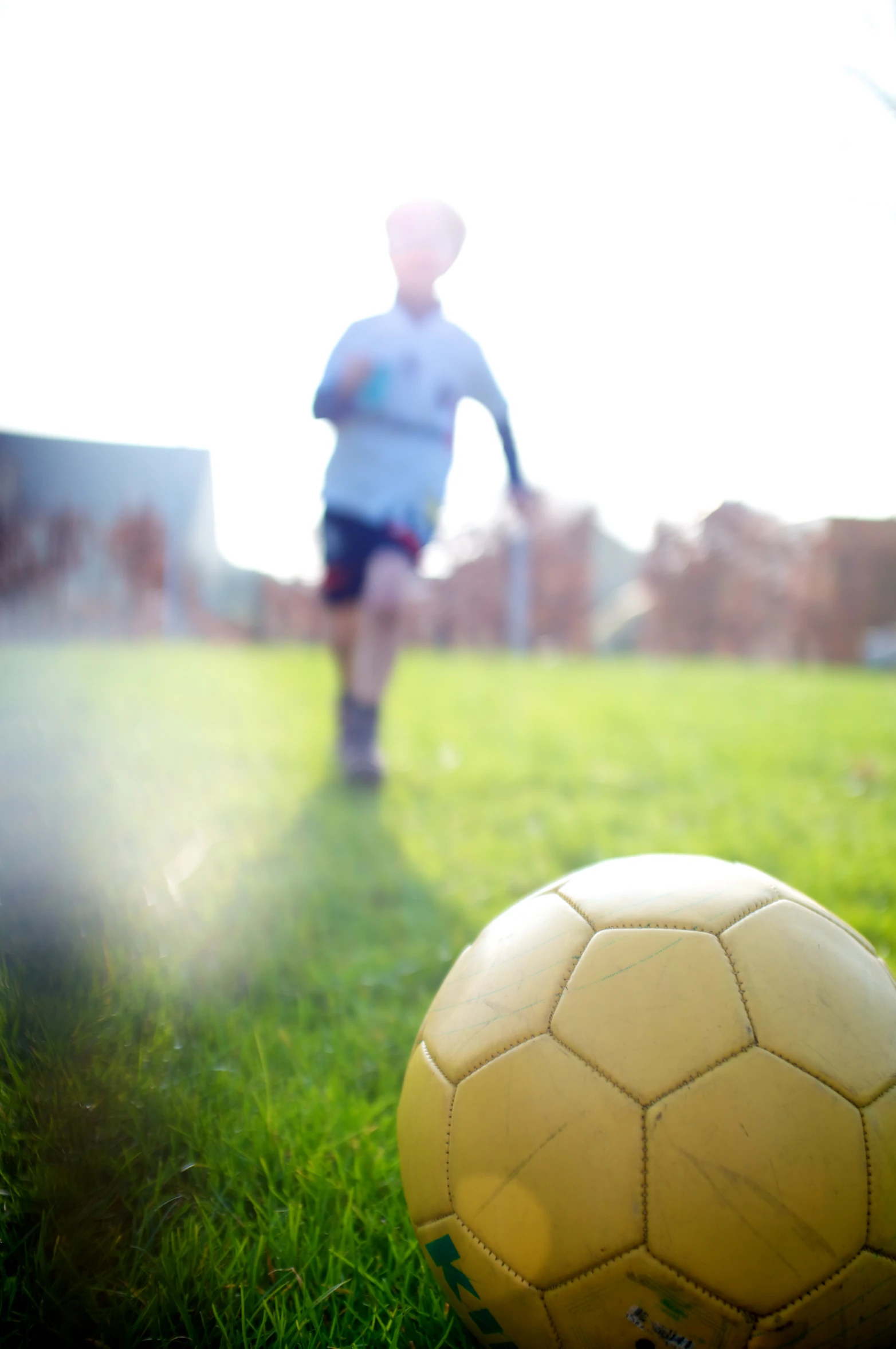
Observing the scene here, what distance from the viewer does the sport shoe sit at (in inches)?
153

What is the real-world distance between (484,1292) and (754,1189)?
0.30 meters

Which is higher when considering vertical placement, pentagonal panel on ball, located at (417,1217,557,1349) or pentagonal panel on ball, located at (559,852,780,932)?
pentagonal panel on ball, located at (559,852,780,932)

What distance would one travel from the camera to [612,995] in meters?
0.94

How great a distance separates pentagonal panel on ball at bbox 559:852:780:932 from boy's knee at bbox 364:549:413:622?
2.76 m

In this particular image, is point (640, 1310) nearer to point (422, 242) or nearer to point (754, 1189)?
point (754, 1189)

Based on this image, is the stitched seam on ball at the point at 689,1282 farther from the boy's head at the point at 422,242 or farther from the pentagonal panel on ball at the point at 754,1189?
the boy's head at the point at 422,242

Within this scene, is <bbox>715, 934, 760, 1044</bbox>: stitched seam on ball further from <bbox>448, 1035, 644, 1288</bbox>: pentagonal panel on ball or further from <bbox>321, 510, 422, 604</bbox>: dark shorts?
<bbox>321, 510, 422, 604</bbox>: dark shorts

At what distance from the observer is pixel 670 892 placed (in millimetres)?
1058

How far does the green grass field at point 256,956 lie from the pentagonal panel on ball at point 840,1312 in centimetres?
37

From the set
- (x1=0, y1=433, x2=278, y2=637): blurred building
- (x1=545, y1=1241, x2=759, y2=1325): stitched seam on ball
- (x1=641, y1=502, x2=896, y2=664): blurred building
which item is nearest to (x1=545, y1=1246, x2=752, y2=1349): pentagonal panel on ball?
(x1=545, y1=1241, x2=759, y2=1325): stitched seam on ball

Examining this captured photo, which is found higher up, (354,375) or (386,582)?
(354,375)

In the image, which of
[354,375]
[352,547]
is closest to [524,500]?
[352,547]

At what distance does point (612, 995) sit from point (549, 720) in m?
4.65

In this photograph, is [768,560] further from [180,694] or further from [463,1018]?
[463,1018]
